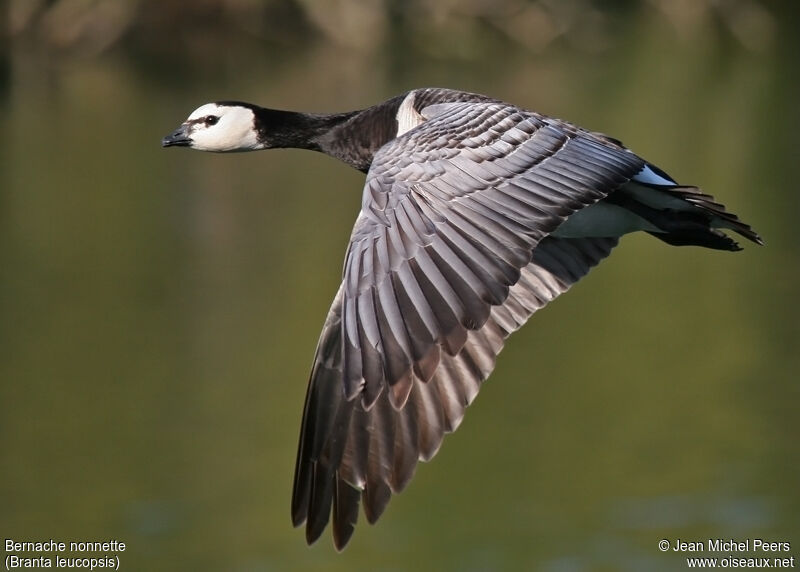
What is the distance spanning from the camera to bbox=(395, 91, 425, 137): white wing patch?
6570 mm

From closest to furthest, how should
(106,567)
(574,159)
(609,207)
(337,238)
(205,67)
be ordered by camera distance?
(574,159) → (609,207) → (106,567) → (337,238) → (205,67)

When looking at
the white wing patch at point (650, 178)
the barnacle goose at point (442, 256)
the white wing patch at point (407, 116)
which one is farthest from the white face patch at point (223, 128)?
the white wing patch at point (650, 178)

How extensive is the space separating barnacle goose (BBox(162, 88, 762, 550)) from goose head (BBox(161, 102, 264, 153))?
3.04 feet

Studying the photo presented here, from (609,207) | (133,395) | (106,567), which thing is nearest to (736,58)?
(133,395)

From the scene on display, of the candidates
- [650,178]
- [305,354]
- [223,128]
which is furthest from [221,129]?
[305,354]

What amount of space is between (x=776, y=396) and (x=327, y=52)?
1613 centimetres

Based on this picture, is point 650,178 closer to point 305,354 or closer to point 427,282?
point 427,282

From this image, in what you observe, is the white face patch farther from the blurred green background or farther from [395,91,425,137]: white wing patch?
the blurred green background

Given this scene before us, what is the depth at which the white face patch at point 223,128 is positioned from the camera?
7.57m

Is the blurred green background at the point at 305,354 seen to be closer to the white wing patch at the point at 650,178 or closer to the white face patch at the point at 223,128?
the white face patch at the point at 223,128

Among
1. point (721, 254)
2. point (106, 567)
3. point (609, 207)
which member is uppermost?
point (609, 207)

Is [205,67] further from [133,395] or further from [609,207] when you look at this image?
[609,207]

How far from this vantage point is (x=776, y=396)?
11367 millimetres

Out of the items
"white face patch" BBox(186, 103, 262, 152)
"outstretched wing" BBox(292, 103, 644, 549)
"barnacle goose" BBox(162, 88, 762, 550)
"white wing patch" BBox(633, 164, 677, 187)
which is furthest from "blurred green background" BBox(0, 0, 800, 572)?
"white wing patch" BBox(633, 164, 677, 187)
